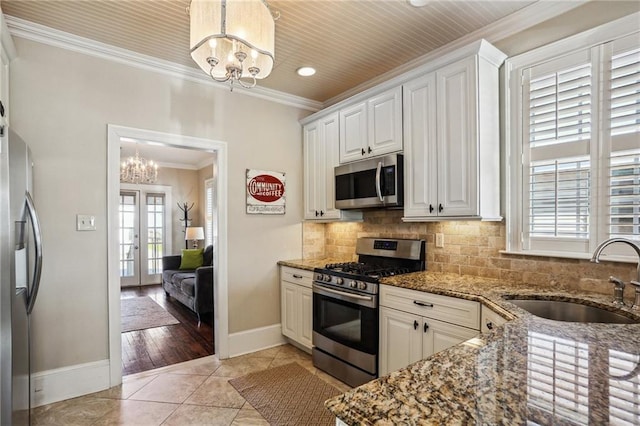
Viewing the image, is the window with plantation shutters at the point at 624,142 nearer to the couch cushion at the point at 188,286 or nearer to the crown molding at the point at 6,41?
the crown molding at the point at 6,41

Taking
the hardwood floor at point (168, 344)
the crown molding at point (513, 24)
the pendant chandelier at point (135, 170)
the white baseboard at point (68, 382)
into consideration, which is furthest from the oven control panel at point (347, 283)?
the pendant chandelier at point (135, 170)

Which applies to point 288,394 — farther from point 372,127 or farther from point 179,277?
point 179,277

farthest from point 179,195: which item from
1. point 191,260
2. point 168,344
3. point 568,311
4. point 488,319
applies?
point 568,311

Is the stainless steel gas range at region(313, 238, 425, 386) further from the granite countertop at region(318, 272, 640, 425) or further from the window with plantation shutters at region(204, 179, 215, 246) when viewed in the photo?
the window with plantation shutters at region(204, 179, 215, 246)

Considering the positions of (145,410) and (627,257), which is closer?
(627,257)

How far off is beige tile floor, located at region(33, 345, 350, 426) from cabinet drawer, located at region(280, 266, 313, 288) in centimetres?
75

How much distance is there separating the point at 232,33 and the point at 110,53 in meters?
1.66

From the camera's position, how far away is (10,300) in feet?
5.25

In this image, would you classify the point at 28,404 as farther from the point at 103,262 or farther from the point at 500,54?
the point at 500,54

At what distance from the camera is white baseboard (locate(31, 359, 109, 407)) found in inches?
96.4

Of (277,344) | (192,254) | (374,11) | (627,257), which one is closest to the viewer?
(627,257)

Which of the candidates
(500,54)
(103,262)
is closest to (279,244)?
(103,262)

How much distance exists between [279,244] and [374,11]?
7.77ft

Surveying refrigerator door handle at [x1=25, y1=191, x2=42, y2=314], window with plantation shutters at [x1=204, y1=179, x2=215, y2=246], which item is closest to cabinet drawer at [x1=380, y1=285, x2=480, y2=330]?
refrigerator door handle at [x1=25, y1=191, x2=42, y2=314]
